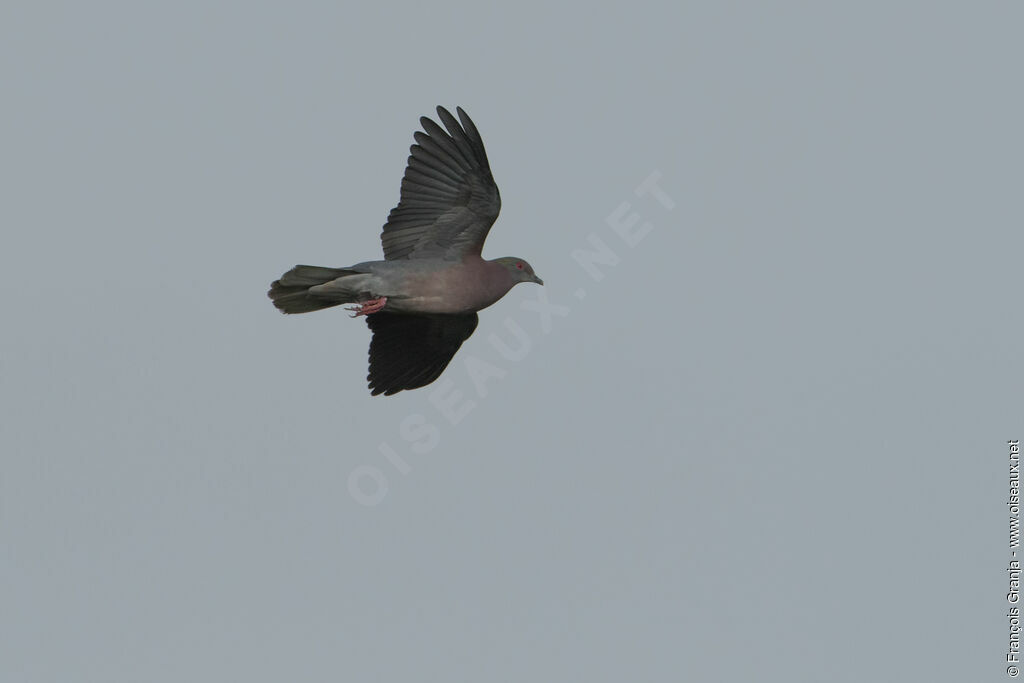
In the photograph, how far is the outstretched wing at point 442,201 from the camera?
45.0 ft

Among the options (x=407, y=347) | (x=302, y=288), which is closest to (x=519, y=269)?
(x=407, y=347)

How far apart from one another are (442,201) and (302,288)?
137 centimetres

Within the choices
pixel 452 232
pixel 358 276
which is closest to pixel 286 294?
pixel 358 276

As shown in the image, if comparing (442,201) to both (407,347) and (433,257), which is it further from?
(407,347)

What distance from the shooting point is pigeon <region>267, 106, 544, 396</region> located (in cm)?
1356

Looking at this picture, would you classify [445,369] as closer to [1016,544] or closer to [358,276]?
[358,276]

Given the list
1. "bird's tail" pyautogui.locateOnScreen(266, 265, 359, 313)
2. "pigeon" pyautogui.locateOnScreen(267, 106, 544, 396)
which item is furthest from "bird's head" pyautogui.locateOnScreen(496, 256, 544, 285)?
"bird's tail" pyautogui.locateOnScreen(266, 265, 359, 313)

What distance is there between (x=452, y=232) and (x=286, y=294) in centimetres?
148

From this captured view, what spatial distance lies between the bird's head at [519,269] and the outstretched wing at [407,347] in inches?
23.1

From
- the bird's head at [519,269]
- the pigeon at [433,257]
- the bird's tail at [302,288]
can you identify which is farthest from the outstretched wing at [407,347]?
the bird's tail at [302,288]

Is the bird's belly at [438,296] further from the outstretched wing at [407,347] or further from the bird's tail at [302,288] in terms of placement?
the outstretched wing at [407,347]

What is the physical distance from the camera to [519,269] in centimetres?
1442

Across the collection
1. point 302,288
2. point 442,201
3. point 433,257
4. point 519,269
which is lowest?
point 519,269

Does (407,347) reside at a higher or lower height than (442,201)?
lower
